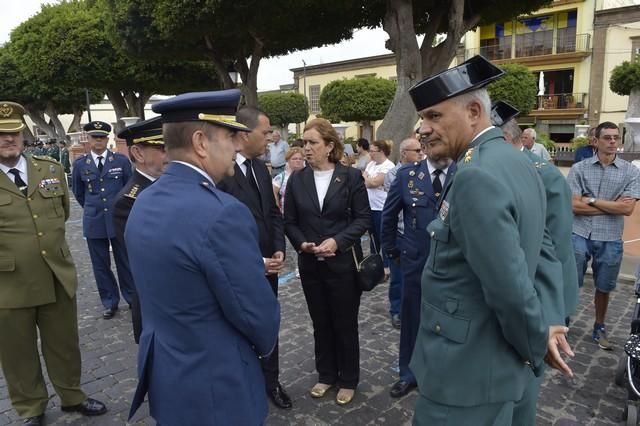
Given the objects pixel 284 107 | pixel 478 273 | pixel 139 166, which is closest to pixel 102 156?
pixel 139 166

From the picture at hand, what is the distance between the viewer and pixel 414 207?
3.62 meters

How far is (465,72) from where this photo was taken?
6.18 ft

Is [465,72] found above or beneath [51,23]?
beneath

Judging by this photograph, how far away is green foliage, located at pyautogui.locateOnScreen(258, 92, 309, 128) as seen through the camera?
132 feet

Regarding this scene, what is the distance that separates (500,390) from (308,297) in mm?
2099

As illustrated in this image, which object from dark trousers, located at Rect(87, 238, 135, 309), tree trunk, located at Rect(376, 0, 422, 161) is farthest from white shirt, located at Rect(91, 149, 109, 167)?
tree trunk, located at Rect(376, 0, 422, 161)

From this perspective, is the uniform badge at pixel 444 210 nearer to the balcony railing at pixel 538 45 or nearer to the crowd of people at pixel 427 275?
the crowd of people at pixel 427 275

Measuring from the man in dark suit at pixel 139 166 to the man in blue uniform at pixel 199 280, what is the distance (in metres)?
1.09

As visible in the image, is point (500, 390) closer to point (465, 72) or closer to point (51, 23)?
point (465, 72)

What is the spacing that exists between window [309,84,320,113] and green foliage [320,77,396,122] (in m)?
12.2

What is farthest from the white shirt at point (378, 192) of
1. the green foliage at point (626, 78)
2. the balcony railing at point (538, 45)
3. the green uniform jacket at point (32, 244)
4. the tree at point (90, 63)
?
the balcony railing at point (538, 45)

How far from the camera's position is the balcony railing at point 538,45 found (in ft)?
108

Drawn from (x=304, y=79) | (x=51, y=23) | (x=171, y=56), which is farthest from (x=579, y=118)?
(x=51, y=23)

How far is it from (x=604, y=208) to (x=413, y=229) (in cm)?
226
